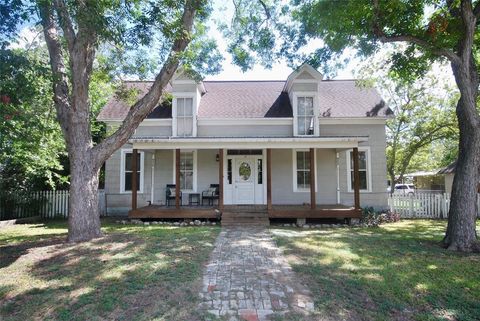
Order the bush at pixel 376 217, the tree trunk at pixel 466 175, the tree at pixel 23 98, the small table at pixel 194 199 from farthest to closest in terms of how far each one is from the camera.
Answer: the small table at pixel 194 199 < the bush at pixel 376 217 < the tree trunk at pixel 466 175 < the tree at pixel 23 98

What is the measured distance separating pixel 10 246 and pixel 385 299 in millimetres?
8837

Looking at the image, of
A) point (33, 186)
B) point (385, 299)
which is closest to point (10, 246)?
point (33, 186)

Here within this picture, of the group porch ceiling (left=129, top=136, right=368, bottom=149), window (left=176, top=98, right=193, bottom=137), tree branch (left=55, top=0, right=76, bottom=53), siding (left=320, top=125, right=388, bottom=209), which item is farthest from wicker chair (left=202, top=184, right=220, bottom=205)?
tree branch (left=55, top=0, right=76, bottom=53)

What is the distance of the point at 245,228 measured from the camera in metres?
10.9

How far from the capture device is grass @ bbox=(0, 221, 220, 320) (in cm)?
429

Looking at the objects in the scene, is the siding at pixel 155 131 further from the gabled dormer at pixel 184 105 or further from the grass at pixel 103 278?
the grass at pixel 103 278

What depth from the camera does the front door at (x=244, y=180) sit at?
13.9 meters

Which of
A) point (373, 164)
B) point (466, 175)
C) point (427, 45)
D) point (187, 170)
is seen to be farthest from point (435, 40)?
point (187, 170)

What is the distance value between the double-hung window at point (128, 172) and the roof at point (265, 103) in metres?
1.94

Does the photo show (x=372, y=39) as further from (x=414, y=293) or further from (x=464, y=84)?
(x=414, y=293)

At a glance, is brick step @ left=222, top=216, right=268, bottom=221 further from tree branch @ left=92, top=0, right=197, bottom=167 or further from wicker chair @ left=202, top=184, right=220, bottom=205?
tree branch @ left=92, top=0, right=197, bottom=167

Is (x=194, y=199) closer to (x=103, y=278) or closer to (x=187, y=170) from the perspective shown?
(x=187, y=170)

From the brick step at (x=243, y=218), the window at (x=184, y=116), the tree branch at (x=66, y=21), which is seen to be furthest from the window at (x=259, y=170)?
the tree branch at (x=66, y=21)

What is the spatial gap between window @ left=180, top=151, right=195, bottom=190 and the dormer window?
1.01 metres
